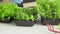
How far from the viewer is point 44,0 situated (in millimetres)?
776

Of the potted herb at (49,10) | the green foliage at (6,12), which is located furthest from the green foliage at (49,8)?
the green foliage at (6,12)

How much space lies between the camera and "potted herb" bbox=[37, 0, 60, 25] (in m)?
0.77

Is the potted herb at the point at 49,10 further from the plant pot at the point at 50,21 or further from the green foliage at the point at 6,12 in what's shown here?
Answer: the green foliage at the point at 6,12

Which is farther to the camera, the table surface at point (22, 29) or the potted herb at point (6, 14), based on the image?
the potted herb at point (6, 14)

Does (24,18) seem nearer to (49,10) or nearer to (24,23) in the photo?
(24,23)

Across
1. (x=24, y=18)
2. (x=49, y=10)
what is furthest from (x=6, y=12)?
(x=49, y=10)

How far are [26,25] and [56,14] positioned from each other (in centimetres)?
19

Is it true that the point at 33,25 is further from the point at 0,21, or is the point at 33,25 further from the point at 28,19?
the point at 0,21

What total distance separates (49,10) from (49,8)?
12 mm

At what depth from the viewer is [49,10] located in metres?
0.77

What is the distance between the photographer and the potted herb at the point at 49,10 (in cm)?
77

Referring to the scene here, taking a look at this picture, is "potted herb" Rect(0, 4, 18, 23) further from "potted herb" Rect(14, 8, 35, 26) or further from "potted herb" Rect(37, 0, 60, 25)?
"potted herb" Rect(37, 0, 60, 25)

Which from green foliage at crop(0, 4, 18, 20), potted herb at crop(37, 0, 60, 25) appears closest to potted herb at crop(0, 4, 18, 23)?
green foliage at crop(0, 4, 18, 20)

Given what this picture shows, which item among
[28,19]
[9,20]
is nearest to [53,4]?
[28,19]
